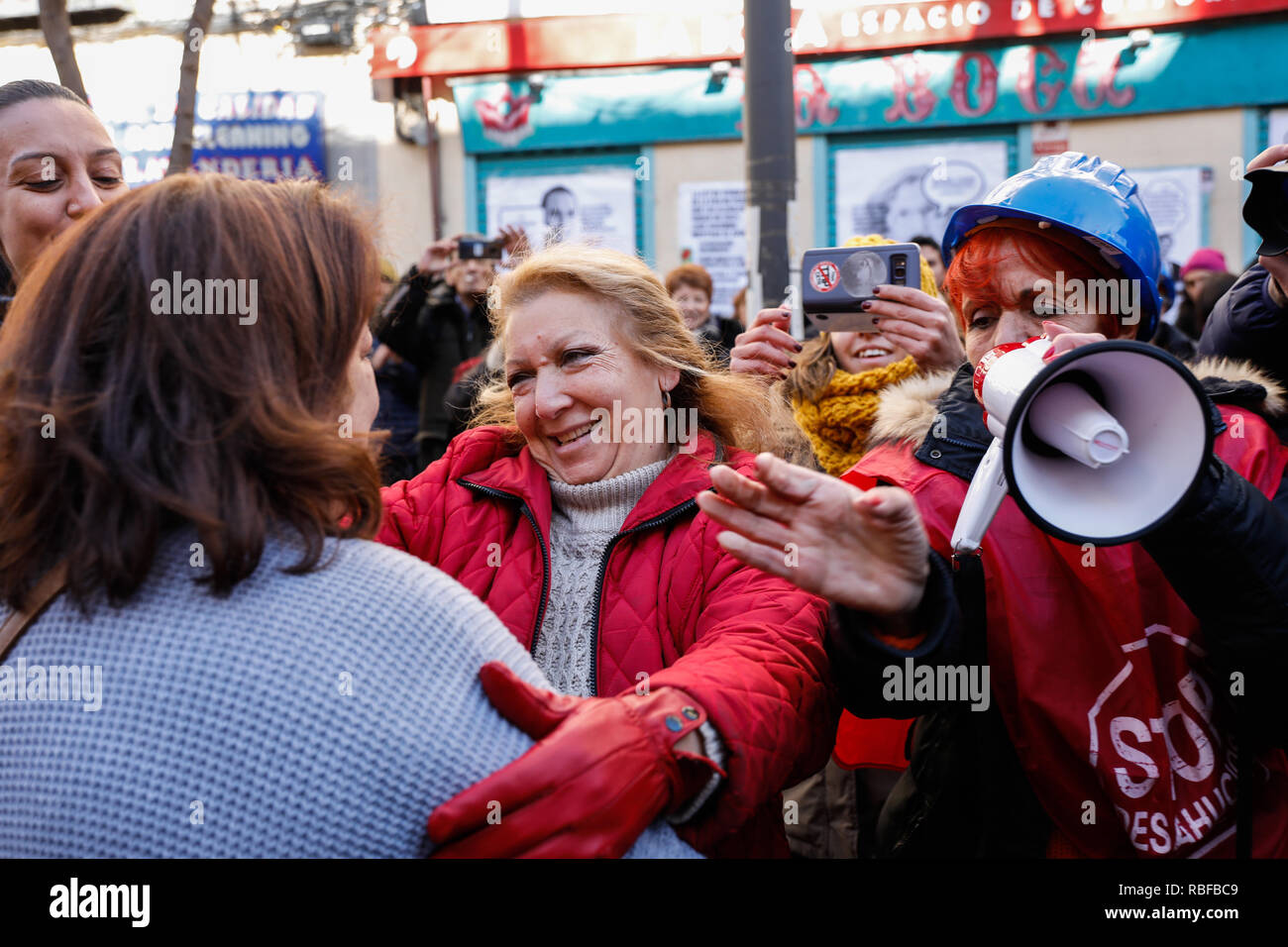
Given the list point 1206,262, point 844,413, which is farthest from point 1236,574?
point 1206,262

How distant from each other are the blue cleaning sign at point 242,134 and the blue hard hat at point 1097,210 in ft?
36.9

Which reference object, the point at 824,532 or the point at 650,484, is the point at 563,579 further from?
the point at 824,532

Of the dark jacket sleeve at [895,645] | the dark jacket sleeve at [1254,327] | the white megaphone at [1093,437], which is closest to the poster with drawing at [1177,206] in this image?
the dark jacket sleeve at [1254,327]

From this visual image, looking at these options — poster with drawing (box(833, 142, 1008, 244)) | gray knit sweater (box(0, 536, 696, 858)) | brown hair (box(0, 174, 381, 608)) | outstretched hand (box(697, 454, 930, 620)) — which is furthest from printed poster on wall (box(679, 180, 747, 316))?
gray knit sweater (box(0, 536, 696, 858))

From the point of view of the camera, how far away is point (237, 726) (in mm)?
1142

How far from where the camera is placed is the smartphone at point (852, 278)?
9.14 ft

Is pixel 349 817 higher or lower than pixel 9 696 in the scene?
lower

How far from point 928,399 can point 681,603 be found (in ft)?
2.07

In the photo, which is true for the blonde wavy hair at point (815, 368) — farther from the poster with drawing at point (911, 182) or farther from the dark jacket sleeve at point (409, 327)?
the poster with drawing at point (911, 182)
